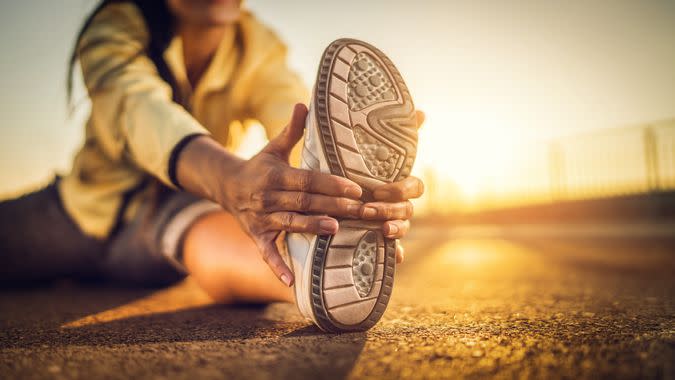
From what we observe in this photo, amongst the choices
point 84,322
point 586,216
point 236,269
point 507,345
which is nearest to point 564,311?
point 507,345

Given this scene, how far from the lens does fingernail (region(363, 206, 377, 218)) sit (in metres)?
0.79

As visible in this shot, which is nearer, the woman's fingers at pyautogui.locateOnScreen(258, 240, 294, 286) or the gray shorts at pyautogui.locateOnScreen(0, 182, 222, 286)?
the woman's fingers at pyautogui.locateOnScreen(258, 240, 294, 286)

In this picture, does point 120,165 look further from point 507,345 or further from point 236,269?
point 507,345

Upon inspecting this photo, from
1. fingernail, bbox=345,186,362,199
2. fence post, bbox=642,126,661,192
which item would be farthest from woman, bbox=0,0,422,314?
fence post, bbox=642,126,661,192

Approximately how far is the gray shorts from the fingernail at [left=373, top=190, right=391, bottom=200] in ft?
3.08

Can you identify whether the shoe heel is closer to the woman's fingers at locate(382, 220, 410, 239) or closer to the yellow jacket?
the woman's fingers at locate(382, 220, 410, 239)

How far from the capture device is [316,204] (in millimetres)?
791

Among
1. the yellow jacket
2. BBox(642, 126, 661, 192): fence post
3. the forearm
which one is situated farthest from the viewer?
BBox(642, 126, 661, 192): fence post

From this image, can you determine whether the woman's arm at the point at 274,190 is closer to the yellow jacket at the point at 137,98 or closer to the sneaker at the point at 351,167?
the sneaker at the point at 351,167

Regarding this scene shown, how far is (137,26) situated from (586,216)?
710 cm

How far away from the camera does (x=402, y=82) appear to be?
0.93 m

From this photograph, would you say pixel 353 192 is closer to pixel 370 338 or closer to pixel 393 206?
pixel 393 206

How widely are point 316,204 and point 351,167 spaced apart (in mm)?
101

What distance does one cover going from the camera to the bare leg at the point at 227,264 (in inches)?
41.4
